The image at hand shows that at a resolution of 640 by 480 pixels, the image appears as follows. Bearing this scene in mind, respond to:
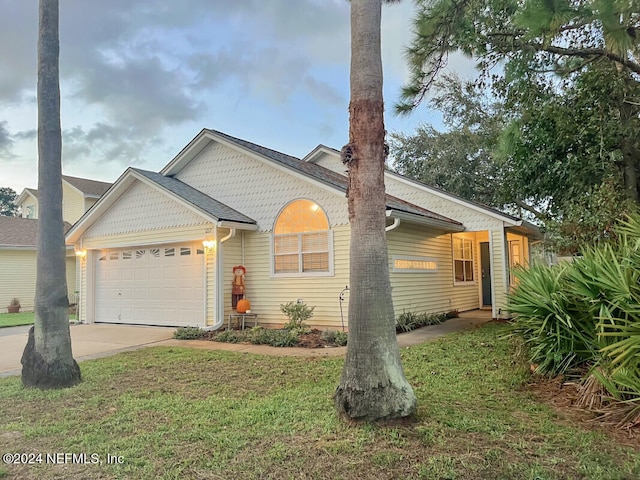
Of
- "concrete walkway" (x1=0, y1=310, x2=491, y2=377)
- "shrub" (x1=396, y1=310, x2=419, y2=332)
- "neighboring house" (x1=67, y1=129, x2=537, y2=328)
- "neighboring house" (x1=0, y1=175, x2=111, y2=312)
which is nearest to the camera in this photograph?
"concrete walkway" (x1=0, y1=310, x2=491, y2=377)

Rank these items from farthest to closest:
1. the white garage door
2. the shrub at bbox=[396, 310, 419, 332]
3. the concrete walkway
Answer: the white garage door
the shrub at bbox=[396, 310, 419, 332]
the concrete walkway

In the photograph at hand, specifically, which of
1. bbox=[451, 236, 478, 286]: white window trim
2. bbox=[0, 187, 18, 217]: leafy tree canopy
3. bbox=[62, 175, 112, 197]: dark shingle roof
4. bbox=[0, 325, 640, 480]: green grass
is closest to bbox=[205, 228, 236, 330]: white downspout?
bbox=[0, 325, 640, 480]: green grass

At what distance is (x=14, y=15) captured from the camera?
28.0 feet

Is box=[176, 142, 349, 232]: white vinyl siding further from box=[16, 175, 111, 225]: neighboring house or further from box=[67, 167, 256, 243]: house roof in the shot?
box=[16, 175, 111, 225]: neighboring house

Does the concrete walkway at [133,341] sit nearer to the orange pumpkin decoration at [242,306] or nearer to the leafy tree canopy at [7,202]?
the orange pumpkin decoration at [242,306]

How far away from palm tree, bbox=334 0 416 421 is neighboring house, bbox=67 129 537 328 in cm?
588

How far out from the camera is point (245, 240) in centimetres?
1248

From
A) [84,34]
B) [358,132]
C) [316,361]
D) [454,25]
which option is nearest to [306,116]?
[84,34]

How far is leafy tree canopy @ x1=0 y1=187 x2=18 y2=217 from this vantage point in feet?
156

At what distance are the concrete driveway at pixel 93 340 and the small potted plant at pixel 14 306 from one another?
7167 mm

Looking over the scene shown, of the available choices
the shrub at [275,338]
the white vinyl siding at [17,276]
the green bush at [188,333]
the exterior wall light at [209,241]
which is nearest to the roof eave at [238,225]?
the exterior wall light at [209,241]

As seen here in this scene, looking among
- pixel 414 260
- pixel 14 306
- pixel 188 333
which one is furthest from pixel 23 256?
pixel 414 260

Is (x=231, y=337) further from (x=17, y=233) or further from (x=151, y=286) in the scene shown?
(x=17, y=233)

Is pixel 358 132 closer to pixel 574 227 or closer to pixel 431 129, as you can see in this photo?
pixel 574 227
